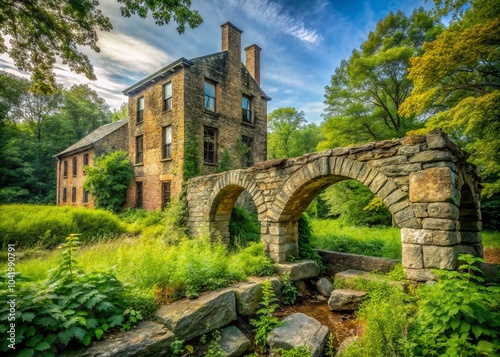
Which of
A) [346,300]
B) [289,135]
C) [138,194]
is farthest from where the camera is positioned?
[289,135]

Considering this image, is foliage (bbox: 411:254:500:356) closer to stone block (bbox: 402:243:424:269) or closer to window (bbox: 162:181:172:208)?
stone block (bbox: 402:243:424:269)

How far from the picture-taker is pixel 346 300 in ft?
15.7

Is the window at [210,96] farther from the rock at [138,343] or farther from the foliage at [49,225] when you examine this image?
the rock at [138,343]

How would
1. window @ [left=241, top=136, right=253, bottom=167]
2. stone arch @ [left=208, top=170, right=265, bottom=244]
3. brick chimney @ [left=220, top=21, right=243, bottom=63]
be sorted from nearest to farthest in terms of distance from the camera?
stone arch @ [left=208, top=170, right=265, bottom=244] → brick chimney @ [left=220, top=21, right=243, bottom=63] → window @ [left=241, top=136, right=253, bottom=167]

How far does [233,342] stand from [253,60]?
16.1m

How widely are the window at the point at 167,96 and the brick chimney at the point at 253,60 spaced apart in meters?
6.00

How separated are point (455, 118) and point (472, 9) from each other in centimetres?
361

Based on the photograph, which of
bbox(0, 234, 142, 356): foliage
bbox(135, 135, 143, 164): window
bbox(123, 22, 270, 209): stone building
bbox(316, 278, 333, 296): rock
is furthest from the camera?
bbox(135, 135, 143, 164): window

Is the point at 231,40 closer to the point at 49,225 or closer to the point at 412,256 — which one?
the point at 49,225

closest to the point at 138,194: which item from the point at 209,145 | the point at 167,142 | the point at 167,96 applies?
the point at 167,142

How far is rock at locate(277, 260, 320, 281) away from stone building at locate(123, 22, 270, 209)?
7346 millimetres

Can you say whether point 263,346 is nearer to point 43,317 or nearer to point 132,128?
point 43,317

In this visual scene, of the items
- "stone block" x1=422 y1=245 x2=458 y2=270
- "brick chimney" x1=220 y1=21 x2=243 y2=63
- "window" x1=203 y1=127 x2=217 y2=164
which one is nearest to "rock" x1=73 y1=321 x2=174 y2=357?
"stone block" x1=422 y1=245 x2=458 y2=270

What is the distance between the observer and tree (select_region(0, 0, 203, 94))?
4.33 meters
